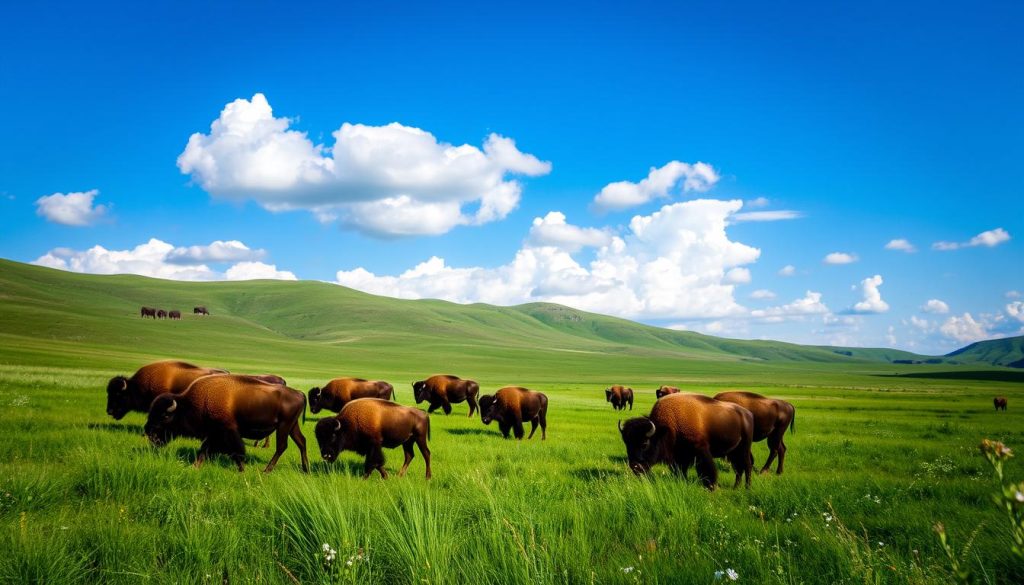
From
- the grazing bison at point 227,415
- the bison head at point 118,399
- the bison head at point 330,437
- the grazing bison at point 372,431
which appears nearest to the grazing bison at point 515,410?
the grazing bison at point 372,431

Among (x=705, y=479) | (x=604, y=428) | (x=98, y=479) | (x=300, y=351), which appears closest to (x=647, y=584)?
(x=705, y=479)

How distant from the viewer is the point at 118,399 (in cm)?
1469

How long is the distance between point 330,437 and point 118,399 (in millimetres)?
7762

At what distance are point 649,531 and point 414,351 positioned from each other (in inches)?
6077

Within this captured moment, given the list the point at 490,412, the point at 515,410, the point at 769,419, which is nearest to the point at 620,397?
the point at 515,410

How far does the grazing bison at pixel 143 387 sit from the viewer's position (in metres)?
14.6

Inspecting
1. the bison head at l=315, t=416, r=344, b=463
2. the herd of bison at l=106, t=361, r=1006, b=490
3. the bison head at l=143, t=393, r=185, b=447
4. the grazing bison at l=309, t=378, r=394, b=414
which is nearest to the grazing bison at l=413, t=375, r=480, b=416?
the grazing bison at l=309, t=378, r=394, b=414

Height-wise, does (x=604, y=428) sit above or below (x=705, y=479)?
below

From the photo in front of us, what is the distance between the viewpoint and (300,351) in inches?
4875

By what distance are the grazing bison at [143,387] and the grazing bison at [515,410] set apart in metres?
9.68

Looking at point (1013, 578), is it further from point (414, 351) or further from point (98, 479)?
point (414, 351)

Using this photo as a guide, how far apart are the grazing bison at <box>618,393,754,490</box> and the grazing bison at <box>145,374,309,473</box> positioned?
22.5ft

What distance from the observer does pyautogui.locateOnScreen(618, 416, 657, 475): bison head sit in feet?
33.2

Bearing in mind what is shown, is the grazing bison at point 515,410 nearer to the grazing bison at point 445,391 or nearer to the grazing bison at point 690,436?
the grazing bison at point 445,391
